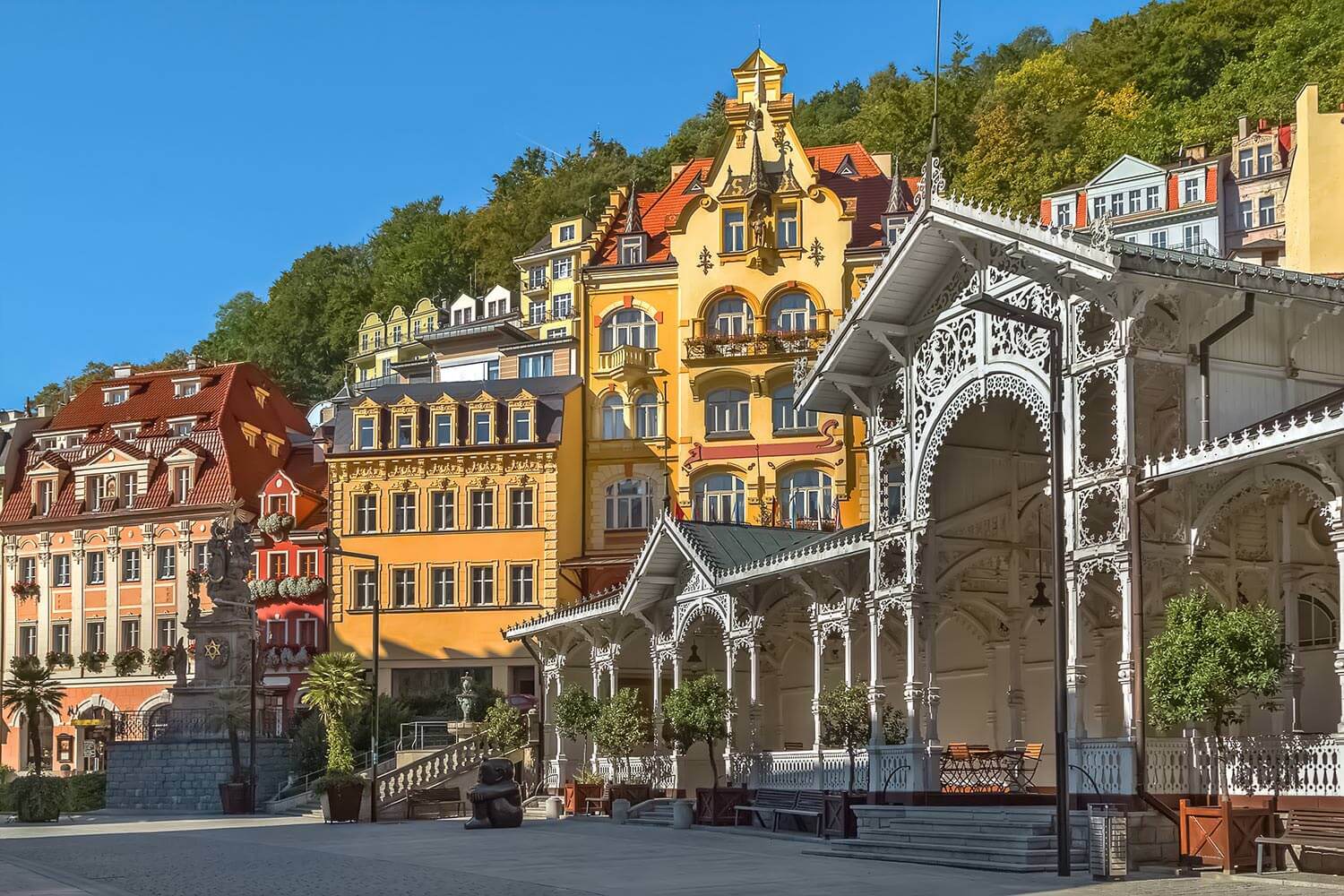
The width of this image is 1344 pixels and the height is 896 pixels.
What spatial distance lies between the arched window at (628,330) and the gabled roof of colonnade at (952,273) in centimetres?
2986

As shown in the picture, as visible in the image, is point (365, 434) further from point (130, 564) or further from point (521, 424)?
point (130, 564)

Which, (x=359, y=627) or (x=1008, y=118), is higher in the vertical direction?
(x=1008, y=118)

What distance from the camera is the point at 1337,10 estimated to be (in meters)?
89.5

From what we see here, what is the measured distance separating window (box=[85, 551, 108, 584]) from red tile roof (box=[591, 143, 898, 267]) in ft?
89.4

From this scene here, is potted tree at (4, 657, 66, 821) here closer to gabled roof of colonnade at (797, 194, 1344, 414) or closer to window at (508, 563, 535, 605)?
window at (508, 563, 535, 605)

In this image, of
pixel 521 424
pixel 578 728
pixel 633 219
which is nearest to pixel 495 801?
pixel 578 728

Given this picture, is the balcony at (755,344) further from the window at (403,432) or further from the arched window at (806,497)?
the window at (403,432)

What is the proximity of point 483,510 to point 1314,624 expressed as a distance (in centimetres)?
4028

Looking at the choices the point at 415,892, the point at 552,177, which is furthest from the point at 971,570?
the point at 552,177

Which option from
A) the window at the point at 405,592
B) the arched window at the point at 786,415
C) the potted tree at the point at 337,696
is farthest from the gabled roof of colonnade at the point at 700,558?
the window at the point at 405,592

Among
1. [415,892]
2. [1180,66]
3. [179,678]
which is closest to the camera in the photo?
[415,892]

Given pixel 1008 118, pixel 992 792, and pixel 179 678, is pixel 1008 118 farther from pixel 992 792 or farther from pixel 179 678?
pixel 992 792

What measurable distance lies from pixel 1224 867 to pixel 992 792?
831cm

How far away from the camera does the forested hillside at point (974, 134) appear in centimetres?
9012
